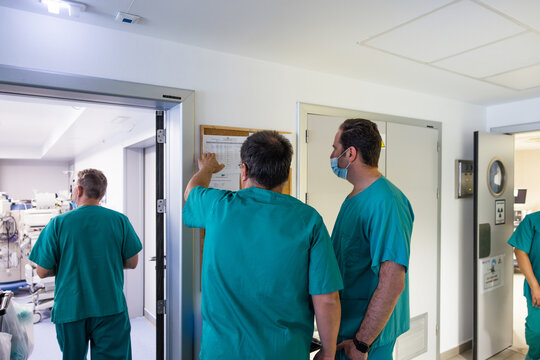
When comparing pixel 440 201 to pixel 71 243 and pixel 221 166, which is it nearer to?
pixel 221 166

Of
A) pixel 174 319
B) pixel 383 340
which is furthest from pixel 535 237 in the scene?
pixel 174 319

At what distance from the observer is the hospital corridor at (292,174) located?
1.24m

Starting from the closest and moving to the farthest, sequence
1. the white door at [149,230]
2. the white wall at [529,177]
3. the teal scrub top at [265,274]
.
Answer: the teal scrub top at [265,274] < the white door at [149,230] < the white wall at [529,177]

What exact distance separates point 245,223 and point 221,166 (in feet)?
2.35

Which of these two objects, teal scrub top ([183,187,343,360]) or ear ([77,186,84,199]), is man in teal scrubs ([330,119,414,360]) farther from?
ear ([77,186,84,199])

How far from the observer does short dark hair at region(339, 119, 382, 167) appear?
1446 millimetres

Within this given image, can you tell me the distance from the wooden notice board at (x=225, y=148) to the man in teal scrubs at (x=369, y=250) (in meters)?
0.68

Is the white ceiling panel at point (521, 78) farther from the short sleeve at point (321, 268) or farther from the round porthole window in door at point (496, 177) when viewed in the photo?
the short sleeve at point (321, 268)

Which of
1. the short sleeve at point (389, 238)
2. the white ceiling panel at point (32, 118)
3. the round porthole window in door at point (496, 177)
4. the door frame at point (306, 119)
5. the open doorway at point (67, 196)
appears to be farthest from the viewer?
the white ceiling panel at point (32, 118)

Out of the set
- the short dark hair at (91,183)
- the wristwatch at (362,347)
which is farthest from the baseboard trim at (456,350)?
the short dark hair at (91,183)

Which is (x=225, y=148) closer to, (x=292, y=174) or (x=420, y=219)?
(x=292, y=174)

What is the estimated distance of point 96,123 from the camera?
143 inches

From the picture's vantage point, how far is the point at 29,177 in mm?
8914

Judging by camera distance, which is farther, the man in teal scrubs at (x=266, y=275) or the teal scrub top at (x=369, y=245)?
the teal scrub top at (x=369, y=245)
